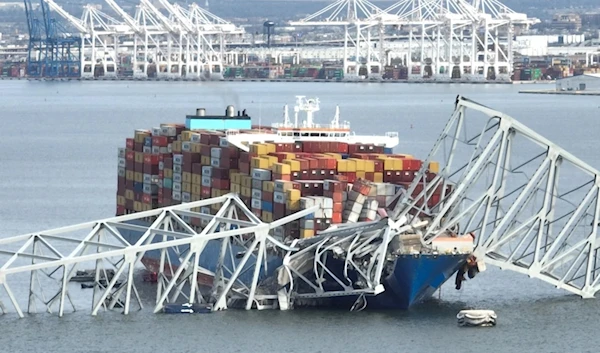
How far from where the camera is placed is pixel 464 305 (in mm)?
35969

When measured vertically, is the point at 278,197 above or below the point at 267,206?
above

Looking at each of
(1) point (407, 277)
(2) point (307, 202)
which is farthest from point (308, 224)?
(1) point (407, 277)

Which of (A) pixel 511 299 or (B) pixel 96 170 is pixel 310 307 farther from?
(B) pixel 96 170

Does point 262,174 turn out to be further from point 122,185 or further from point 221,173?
point 122,185

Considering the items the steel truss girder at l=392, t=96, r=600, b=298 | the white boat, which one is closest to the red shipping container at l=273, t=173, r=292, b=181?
the steel truss girder at l=392, t=96, r=600, b=298

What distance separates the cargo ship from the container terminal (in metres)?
0.04

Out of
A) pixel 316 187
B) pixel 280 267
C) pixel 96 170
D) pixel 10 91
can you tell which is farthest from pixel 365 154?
pixel 10 91

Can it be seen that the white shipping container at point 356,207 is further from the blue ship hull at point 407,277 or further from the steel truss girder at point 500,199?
the blue ship hull at point 407,277

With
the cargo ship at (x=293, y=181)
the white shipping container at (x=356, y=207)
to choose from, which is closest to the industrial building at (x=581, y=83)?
the cargo ship at (x=293, y=181)

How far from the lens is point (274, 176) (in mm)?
37625

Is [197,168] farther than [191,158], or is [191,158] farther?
[191,158]

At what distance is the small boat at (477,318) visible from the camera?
33.5 m

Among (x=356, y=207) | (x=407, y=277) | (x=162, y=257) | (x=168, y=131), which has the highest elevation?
(x=168, y=131)

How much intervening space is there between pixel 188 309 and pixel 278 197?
3.56 m
